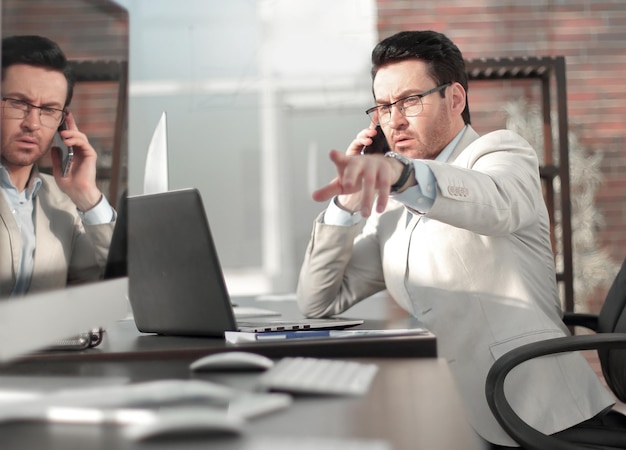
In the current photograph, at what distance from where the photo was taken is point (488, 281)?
5.79 feet

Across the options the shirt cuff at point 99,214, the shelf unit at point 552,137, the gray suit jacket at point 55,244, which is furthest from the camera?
the shelf unit at point 552,137

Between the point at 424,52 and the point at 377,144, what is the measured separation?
0.28 m

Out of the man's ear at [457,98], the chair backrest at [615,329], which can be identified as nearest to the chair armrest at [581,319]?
the chair backrest at [615,329]

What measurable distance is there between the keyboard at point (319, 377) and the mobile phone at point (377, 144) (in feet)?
3.92

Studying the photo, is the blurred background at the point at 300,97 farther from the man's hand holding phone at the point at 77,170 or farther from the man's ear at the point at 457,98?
the man's hand holding phone at the point at 77,170

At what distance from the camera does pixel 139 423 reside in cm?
74

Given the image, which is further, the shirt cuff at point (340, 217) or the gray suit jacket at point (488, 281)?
the shirt cuff at point (340, 217)

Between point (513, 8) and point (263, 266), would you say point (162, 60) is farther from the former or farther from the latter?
point (513, 8)

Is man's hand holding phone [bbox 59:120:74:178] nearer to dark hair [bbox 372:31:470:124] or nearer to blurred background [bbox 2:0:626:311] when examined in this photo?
dark hair [bbox 372:31:470:124]

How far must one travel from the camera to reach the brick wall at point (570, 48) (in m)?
4.61

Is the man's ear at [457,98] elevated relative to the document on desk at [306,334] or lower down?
elevated

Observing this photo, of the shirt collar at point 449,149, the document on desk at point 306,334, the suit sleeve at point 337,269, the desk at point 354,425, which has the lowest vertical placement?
the desk at point 354,425

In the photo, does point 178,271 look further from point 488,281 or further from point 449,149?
point 449,149

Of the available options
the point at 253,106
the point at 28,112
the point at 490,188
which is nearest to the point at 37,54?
the point at 28,112
